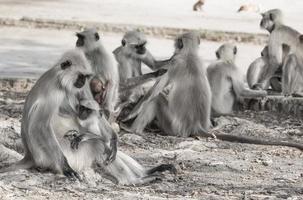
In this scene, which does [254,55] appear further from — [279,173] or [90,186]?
[90,186]

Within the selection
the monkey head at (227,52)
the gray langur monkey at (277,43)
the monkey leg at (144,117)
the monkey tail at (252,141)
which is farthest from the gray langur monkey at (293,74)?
the monkey leg at (144,117)

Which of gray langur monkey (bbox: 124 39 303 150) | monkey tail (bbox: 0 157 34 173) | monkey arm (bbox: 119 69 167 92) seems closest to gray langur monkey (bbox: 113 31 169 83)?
monkey arm (bbox: 119 69 167 92)

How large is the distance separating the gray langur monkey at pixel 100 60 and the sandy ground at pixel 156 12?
1128 centimetres

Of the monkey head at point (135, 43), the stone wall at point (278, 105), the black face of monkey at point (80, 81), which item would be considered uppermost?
the monkey head at point (135, 43)

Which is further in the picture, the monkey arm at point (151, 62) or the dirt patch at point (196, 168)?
the monkey arm at point (151, 62)

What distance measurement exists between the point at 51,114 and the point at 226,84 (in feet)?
14.5

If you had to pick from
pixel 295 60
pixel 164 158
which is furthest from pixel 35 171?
pixel 295 60

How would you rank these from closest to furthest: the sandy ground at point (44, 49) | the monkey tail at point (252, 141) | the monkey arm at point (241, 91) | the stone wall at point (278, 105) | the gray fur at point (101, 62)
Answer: the monkey tail at point (252, 141), the gray fur at point (101, 62), the monkey arm at point (241, 91), the stone wall at point (278, 105), the sandy ground at point (44, 49)

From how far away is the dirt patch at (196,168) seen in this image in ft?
21.1

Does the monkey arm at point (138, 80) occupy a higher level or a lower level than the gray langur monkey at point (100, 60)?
lower

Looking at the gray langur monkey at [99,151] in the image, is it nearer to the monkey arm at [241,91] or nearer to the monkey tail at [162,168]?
the monkey tail at [162,168]

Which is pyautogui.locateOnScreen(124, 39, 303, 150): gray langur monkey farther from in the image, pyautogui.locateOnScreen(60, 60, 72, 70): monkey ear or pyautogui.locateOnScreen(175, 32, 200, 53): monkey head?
pyautogui.locateOnScreen(60, 60, 72, 70): monkey ear

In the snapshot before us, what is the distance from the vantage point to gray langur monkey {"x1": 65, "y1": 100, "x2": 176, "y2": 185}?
6.60 m

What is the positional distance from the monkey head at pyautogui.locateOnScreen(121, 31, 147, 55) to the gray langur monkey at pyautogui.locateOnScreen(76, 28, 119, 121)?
1.30m
